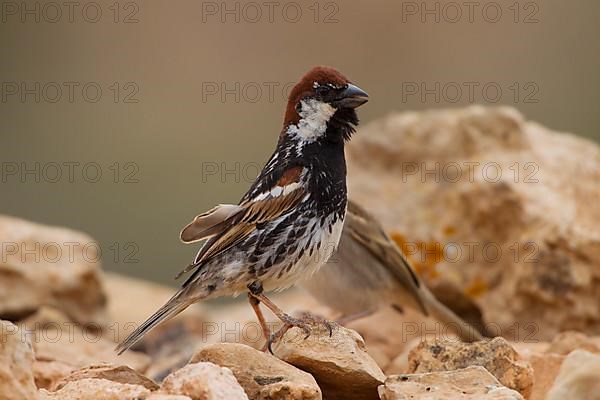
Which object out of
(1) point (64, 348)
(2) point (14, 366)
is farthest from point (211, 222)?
(2) point (14, 366)

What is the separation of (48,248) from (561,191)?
3.55 metres

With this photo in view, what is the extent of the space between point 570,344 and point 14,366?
131 inches

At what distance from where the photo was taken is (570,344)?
661 cm

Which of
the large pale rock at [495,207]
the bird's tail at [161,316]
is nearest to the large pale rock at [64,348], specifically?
the bird's tail at [161,316]

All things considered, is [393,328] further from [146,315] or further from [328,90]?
[328,90]

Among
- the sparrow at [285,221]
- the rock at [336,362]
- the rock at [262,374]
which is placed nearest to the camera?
the rock at [262,374]

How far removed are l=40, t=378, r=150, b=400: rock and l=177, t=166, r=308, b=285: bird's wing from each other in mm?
1352

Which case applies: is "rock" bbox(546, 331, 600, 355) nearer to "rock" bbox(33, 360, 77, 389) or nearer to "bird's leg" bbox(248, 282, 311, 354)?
"bird's leg" bbox(248, 282, 311, 354)

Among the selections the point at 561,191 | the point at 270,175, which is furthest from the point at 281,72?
the point at 270,175

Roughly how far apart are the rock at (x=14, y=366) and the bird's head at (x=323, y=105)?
2372 millimetres

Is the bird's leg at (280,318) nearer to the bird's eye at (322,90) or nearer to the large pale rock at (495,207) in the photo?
the bird's eye at (322,90)

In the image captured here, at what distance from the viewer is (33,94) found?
15.2 metres

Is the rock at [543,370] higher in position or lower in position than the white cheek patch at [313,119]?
lower

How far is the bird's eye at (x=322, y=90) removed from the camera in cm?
645
